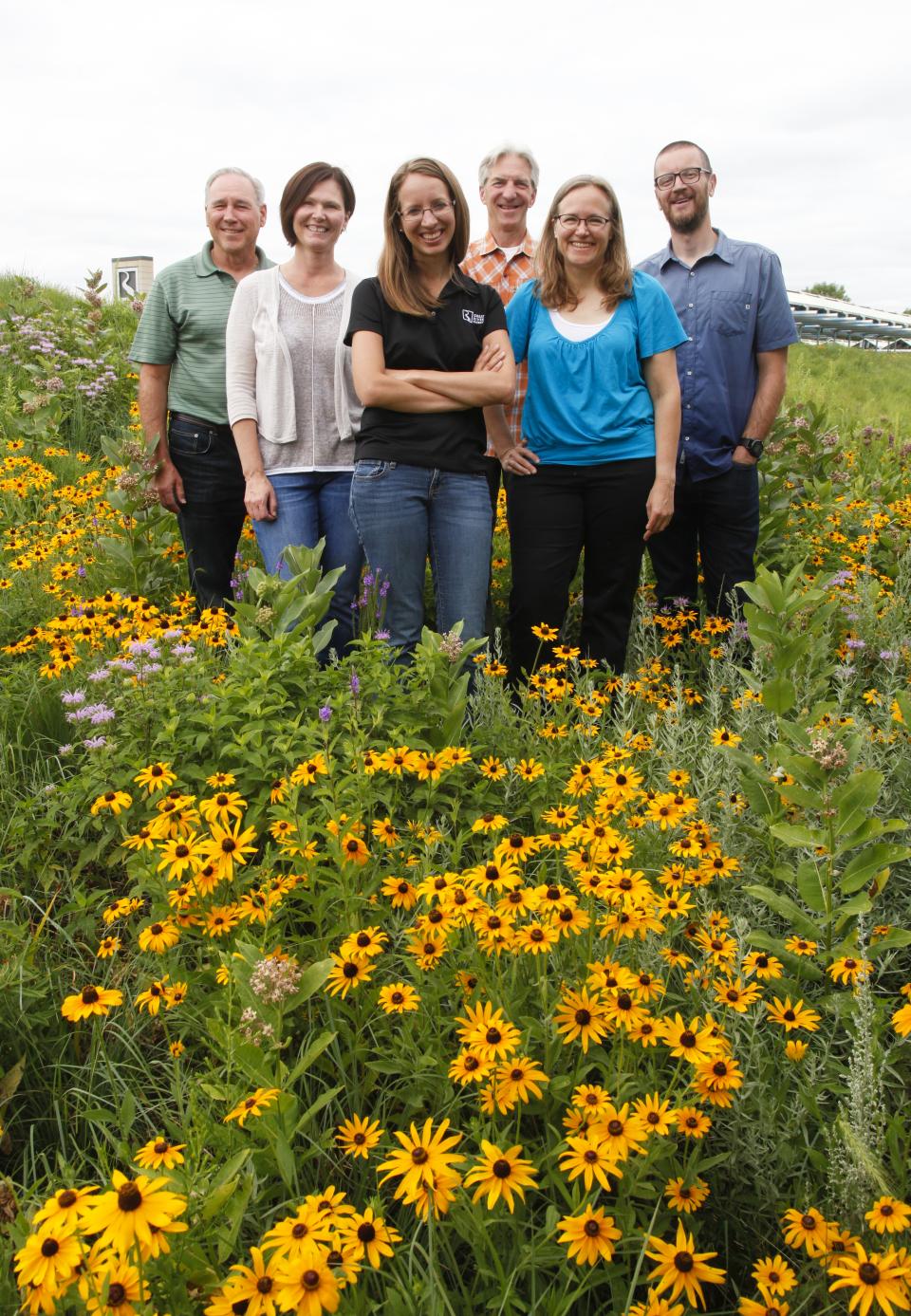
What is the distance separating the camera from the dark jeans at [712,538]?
168 inches

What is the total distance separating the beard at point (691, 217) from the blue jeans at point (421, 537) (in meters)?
1.51

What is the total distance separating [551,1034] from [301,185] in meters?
3.24

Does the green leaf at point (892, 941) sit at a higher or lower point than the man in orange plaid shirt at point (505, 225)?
lower

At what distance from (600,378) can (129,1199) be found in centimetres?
319

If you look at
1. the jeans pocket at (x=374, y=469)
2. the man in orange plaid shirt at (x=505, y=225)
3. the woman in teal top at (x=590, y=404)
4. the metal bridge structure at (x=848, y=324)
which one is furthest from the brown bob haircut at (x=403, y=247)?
the metal bridge structure at (x=848, y=324)

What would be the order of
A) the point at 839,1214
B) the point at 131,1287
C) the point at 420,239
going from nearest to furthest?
1. the point at 131,1287
2. the point at 839,1214
3. the point at 420,239

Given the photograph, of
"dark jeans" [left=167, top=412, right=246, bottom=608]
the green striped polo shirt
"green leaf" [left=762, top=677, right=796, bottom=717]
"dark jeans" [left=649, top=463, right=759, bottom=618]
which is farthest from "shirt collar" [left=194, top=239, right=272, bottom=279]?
"green leaf" [left=762, top=677, right=796, bottom=717]

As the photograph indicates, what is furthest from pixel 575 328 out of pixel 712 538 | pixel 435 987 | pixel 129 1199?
pixel 129 1199

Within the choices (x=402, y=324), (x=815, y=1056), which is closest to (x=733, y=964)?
(x=815, y=1056)

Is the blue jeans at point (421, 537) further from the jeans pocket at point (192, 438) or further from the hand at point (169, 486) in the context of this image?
the hand at point (169, 486)

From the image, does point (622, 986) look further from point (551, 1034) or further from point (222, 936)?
point (222, 936)

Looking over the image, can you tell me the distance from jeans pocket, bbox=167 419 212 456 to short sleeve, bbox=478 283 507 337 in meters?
1.28

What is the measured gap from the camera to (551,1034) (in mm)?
1761

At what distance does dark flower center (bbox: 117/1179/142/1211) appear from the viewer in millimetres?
1211
